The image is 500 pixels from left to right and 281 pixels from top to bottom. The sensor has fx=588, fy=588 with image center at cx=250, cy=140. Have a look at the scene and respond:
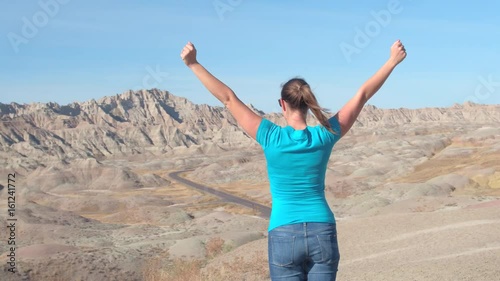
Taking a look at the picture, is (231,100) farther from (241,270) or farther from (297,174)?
(241,270)

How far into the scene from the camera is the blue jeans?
3.76 metres

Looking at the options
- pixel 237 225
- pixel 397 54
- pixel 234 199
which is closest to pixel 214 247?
pixel 237 225

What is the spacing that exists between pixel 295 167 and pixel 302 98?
48 centimetres

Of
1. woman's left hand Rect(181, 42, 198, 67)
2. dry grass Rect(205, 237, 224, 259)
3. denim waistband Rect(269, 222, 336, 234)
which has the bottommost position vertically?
dry grass Rect(205, 237, 224, 259)

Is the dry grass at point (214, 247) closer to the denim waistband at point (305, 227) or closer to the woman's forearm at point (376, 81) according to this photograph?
the woman's forearm at point (376, 81)

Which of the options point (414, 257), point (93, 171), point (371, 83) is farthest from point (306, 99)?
point (93, 171)

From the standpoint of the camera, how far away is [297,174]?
3.88 metres

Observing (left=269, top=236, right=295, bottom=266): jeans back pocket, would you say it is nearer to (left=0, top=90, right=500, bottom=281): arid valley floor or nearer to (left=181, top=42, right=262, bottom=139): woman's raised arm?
(left=181, top=42, right=262, bottom=139): woman's raised arm

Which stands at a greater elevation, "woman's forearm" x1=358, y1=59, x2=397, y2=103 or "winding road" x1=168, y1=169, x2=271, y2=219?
"winding road" x1=168, y1=169, x2=271, y2=219

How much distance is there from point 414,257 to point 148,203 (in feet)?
177

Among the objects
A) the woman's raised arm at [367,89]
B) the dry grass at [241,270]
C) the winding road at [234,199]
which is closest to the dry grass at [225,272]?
the dry grass at [241,270]

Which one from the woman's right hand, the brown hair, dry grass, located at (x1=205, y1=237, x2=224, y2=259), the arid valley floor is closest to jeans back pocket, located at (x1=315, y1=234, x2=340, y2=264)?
the brown hair

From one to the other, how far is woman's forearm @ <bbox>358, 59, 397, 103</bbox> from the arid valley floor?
834 centimetres

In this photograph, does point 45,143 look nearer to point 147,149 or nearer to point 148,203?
point 147,149
